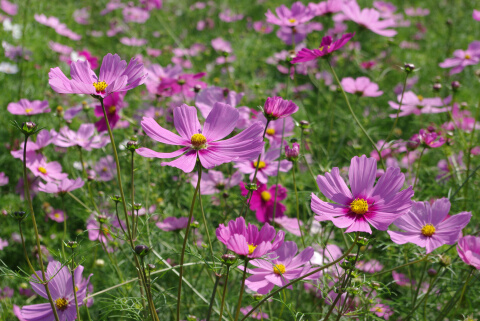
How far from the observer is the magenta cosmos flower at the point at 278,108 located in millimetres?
826

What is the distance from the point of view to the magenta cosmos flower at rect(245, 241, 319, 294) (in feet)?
2.63

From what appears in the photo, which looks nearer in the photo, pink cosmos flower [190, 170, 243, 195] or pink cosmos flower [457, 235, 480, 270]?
pink cosmos flower [457, 235, 480, 270]

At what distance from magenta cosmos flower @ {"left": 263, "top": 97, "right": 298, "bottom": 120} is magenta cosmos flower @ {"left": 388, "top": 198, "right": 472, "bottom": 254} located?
302 millimetres

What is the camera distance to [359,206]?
2.48ft

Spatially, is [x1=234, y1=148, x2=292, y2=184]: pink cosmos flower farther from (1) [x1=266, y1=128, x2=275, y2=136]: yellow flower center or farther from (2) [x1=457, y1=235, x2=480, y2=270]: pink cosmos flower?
(2) [x1=457, y1=235, x2=480, y2=270]: pink cosmos flower

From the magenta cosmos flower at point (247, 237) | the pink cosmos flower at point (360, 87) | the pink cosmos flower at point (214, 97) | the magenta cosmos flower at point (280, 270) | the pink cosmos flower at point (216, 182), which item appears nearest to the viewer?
the magenta cosmos flower at point (247, 237)

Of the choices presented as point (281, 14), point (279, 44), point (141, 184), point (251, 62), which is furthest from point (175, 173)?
point (279, 44)

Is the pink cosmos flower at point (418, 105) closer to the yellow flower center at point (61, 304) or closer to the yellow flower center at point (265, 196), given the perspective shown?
the yellow flower center at point (265, 196)

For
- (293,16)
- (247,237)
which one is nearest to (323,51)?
(247,237)

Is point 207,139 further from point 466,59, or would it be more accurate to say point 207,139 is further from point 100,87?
point 466,59

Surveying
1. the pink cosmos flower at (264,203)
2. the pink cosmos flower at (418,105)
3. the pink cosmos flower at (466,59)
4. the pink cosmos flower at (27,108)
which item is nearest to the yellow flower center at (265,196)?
the pink cosmos flower at (264,203)

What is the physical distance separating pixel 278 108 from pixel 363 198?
0.23m

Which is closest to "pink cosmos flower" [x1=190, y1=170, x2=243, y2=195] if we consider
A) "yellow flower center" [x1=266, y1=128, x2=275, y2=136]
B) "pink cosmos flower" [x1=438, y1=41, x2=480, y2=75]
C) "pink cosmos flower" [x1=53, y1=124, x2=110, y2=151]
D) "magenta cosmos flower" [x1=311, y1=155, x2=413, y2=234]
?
"yellow flower center" [x1=266, y1=128, x2=275, y2=136]

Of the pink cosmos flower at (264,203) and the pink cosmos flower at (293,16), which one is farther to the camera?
the pink cosmos flower at (293,16)
